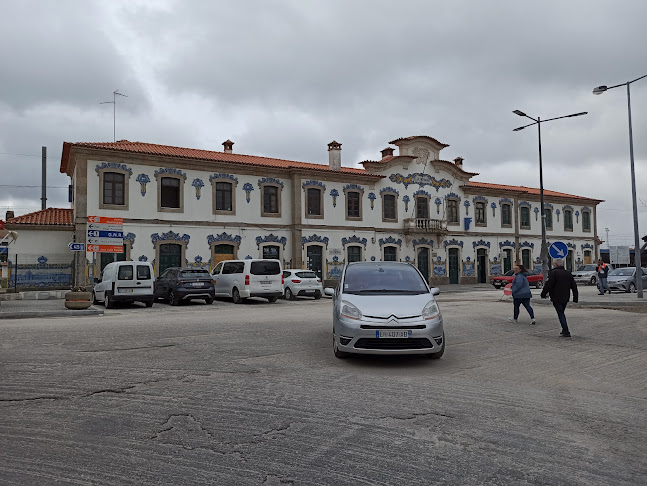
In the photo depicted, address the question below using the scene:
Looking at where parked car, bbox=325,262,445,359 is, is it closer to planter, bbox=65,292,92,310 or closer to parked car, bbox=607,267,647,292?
planter, bbox=65,292,92,310

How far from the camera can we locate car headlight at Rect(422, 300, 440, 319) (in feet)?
26.8

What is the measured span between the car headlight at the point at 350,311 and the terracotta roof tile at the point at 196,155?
73.8 ft

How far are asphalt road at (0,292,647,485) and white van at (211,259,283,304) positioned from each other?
38.3ft

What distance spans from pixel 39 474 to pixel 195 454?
112 cm

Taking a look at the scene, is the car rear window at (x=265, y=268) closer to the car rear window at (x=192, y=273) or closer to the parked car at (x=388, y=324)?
the car rear window at (x=192, y=273)

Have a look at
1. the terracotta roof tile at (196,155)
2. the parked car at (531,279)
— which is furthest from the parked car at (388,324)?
the parked car at (531,279)

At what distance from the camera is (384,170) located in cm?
3641

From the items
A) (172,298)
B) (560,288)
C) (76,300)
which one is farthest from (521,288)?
(76,300)

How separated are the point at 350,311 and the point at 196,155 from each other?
24.4m

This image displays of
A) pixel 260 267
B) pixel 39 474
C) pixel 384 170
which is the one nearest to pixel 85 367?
pixel 39 474

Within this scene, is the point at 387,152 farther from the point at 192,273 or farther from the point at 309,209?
the point at 192,273

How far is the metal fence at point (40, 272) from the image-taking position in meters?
25.2

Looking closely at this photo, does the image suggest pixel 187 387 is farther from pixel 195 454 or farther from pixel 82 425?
pixel 195 454

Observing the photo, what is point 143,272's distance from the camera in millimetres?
19828
